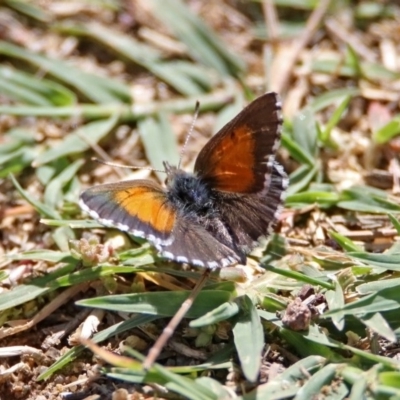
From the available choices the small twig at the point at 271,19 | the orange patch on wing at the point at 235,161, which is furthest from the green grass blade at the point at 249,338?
the small twig at the point at 271,19

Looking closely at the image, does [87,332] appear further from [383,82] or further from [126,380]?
[383,82]

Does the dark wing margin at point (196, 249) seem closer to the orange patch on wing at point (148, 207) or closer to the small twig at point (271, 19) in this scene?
the orange patch on wing at point (148, 207)

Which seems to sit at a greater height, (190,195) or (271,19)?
(271,19)

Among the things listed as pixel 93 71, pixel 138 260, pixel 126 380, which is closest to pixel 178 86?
pixel 93 71

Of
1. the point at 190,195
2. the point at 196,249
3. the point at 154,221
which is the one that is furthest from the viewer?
the point at 190,195

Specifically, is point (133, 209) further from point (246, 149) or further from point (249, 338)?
point (249, 338)

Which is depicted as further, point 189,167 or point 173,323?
point 189,167

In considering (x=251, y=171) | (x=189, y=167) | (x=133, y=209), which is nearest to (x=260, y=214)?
(x=251, y=171)
